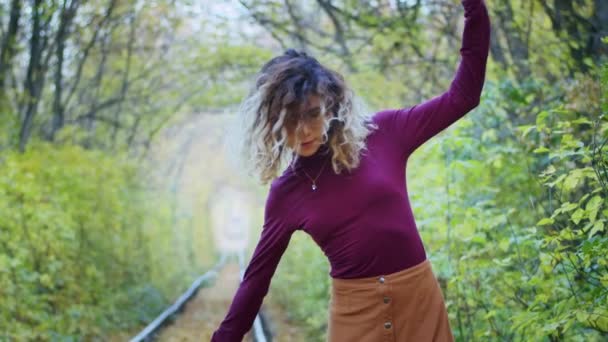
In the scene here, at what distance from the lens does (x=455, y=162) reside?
4516mm

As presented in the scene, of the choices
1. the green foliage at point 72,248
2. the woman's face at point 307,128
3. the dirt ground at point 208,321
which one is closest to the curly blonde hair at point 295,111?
the woman's face at point 307,128

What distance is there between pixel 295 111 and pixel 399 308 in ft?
2.64

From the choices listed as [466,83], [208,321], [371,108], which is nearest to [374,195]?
[466,83]

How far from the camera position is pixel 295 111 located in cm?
228

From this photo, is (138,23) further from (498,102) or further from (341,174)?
(341,174)

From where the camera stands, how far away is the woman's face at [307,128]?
7.50 ft

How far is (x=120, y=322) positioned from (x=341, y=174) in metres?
9.23

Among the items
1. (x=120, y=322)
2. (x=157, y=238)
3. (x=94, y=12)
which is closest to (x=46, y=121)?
(x=94, y=12)

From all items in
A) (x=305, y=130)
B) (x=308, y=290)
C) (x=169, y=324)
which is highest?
(x=305, y=130)

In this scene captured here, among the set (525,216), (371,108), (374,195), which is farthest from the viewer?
(371,108)

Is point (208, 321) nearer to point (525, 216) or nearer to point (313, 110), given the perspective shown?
point (525, 216)

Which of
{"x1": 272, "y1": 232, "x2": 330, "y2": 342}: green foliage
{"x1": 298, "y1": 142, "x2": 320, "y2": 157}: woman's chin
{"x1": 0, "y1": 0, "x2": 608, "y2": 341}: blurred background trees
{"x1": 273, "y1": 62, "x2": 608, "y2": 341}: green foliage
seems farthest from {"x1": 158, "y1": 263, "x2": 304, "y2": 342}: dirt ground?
{"x1": 298, "y1": 142, "x2": 320, "y2": 157}: woman's chin

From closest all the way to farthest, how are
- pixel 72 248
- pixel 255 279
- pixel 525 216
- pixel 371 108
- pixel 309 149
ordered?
pixel 309 149
pixel 255 279
pixel 525 216
pixel 371 108
pixel 72 248

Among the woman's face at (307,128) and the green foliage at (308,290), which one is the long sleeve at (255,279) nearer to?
the woman's face at (307,128)
